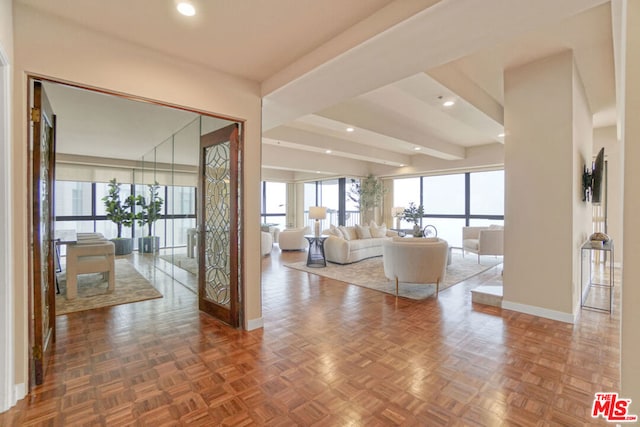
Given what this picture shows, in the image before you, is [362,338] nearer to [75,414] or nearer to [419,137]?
[75,414]

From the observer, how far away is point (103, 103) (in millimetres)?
3881

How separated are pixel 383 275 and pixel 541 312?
2412 mm

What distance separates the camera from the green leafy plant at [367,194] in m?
9.49

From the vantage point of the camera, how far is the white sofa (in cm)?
632

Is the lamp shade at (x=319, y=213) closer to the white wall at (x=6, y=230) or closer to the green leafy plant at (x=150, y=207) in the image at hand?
the green leafy plant at (x=150, y=207)

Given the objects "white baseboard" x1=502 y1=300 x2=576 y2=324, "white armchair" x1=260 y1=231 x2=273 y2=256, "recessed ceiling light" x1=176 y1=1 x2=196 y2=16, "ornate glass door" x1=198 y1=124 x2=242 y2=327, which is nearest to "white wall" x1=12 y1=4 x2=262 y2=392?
"ornate glass door" x1=198 y1=124 x2=242 y2=327

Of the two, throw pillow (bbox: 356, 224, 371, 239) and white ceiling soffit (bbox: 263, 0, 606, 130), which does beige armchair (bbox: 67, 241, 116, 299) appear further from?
throw pillow (bbox: 356, 224, 371, 239)

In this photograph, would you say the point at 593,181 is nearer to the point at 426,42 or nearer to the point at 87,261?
the point at 426,42

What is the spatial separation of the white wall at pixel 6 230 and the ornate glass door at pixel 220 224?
1592 mm

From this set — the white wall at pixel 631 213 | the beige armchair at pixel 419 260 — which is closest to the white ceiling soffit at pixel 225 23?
the white wall at pixel 631 213

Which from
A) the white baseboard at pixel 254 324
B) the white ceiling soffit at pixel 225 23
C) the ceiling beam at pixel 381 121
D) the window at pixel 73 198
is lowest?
the white baseboard at pixel 254 324

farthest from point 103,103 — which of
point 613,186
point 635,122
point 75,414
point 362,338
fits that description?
point 613,186

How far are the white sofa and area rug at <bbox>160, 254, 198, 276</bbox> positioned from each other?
112 inches

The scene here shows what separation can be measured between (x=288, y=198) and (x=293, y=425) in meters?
9.98
